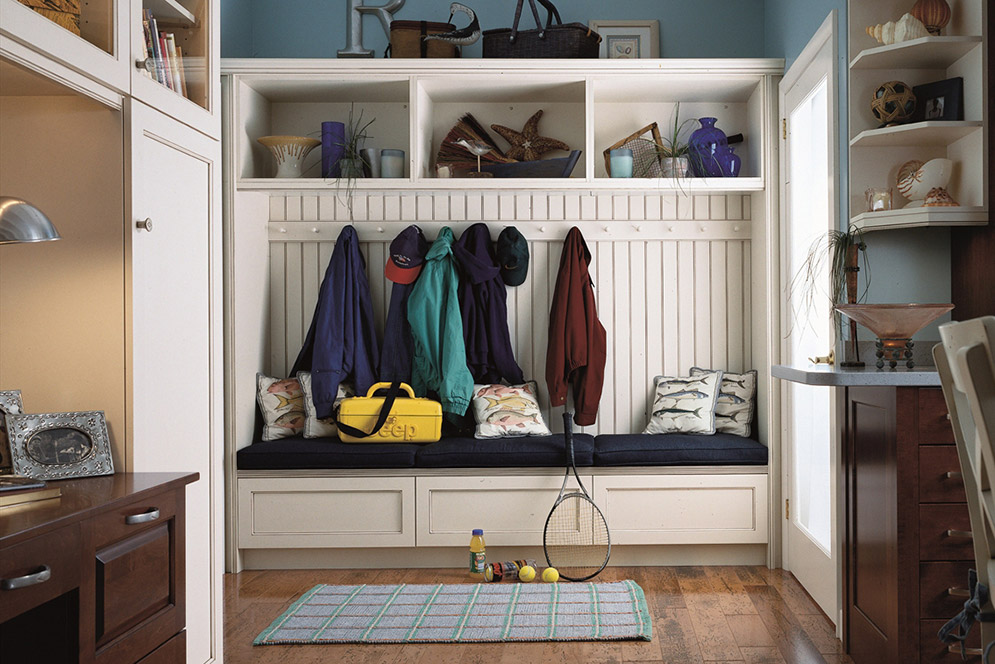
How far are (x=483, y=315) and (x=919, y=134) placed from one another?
2.20 m

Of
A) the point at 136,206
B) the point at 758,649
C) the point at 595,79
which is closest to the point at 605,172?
the point at 595,79

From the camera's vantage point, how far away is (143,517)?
191 centimetres

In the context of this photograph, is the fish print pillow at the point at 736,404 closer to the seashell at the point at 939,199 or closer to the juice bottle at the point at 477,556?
the juice bottle at the point at 477,556

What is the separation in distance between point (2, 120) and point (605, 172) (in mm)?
2931

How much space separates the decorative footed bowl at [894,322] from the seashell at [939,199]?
0.33 metres

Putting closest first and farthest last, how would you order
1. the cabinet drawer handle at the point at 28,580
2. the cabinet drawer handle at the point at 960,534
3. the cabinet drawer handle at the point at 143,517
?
the cabinet drawer handle at the point at 28,580
the cabinet drawer handle at the point at 143,517
the cabinet drawer handle at the point at 960,534

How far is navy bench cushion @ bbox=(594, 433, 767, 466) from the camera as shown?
3.94m

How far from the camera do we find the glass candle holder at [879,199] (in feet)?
9.16

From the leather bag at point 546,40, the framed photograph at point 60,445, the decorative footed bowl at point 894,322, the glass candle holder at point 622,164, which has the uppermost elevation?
the leather bag at point 546,40

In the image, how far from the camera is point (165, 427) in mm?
2344

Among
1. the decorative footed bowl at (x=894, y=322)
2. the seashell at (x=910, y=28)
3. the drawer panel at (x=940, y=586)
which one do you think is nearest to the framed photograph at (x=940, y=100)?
the seashell at (x=910, y=28)

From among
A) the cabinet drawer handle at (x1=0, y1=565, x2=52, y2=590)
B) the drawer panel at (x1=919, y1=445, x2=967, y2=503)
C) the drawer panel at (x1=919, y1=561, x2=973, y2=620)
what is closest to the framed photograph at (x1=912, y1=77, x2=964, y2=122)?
the drawer panel at (x1=919, y1=445, x2=967, y2=503)

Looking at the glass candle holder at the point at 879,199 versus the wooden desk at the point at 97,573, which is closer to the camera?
the wooden desk at the point at 97,573

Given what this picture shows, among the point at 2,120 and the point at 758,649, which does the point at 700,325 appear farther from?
the point at 2,120
